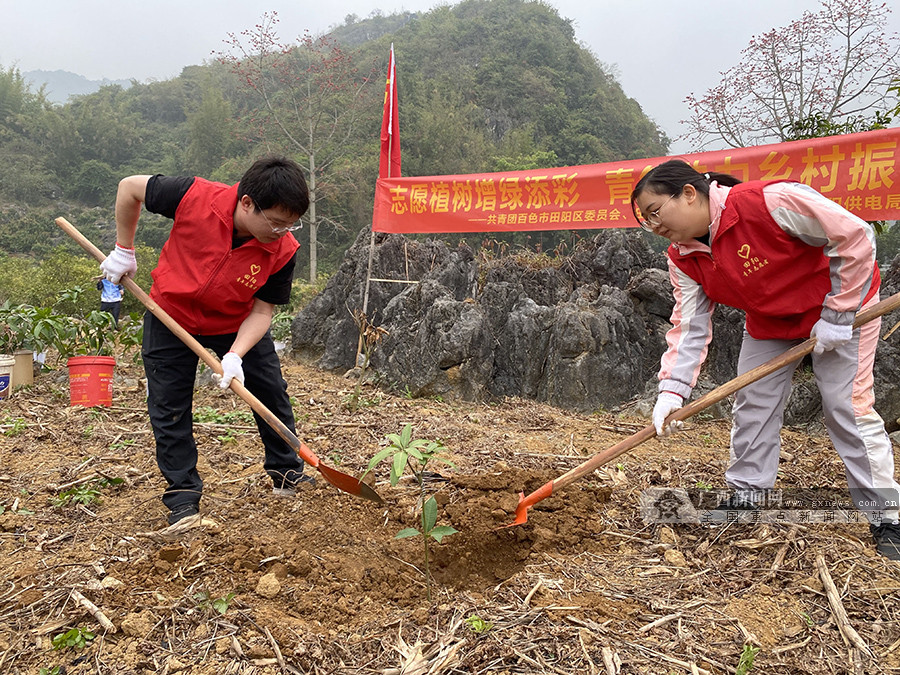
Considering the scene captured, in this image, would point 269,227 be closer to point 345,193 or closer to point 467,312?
point 467,312

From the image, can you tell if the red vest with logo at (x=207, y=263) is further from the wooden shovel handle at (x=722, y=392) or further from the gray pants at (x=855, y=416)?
the gray pants at (x=855, y=416)

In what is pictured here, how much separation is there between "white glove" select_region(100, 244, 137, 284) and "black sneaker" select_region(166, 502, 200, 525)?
1052 mm

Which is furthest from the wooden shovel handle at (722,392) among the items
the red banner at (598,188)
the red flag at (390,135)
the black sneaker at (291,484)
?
the red flag at (390,135)

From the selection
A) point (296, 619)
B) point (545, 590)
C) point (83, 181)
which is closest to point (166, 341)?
point (296, 619)

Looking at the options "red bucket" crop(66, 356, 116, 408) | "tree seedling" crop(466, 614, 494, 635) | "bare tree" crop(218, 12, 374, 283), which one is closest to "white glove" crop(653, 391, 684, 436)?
"tree seedling" crop(466, 614, 494, 635)

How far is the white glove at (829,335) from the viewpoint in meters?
1.98

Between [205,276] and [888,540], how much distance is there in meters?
2.74

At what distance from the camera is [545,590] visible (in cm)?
Answer: 188

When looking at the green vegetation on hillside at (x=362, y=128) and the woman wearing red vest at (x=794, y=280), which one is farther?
the green vegetation on hillside at (x=362, y=128)

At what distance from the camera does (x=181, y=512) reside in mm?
2295

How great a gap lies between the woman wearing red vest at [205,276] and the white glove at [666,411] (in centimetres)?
157

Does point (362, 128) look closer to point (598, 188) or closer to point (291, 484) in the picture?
point (598, 188)

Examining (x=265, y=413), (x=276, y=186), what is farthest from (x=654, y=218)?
(x=265, y=413)

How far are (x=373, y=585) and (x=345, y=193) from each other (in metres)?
20.0
